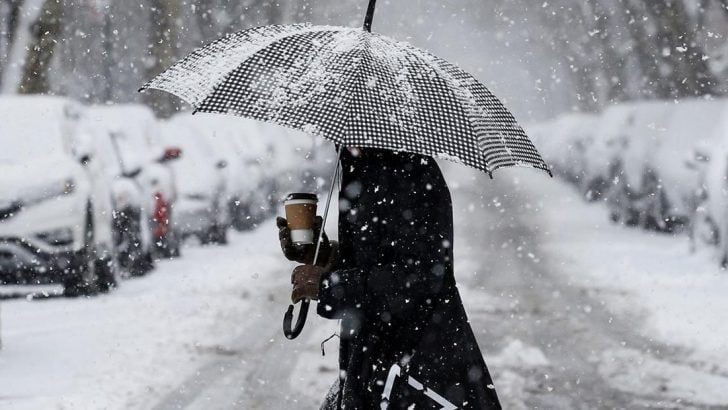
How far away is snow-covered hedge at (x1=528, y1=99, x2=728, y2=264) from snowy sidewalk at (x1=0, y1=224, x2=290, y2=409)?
5.53m

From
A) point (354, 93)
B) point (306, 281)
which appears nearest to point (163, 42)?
point (354, 93)

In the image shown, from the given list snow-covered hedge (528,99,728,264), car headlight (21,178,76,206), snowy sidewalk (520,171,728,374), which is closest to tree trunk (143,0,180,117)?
snowy sidewalk (520,171,728,374)

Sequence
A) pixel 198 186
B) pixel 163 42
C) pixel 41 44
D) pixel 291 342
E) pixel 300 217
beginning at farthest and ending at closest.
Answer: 1. pixel 163 42
2. pixel 41 44
3. pixel 198 186
4. pixel 291 342
5. pixel 300 217

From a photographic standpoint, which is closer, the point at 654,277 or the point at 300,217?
the point at 300,217

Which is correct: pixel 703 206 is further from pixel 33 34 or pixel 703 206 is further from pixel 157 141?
pixel 33 34

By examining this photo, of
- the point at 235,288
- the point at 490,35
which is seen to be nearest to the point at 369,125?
the point at 235,288

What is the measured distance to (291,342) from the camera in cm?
871

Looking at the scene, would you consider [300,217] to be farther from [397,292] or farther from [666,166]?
[666,166]

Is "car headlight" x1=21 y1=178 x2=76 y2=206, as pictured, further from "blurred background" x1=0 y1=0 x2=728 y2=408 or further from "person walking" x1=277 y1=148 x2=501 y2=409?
"person walking" x1=277 y1=148 x2=501 y2=409

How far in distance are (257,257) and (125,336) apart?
5.69 metres

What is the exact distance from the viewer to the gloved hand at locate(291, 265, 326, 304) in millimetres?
3123

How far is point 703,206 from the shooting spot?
14023 mm

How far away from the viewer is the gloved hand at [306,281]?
3123mm

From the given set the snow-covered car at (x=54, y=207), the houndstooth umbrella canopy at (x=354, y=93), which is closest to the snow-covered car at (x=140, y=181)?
the snow-covered car at (x=54, y=207)
